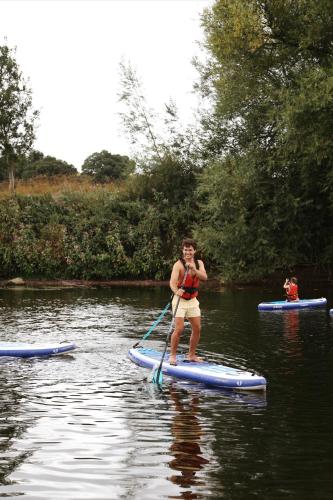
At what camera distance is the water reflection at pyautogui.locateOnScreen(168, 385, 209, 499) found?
24.3 feet

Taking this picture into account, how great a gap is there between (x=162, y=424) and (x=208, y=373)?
2.63 metres

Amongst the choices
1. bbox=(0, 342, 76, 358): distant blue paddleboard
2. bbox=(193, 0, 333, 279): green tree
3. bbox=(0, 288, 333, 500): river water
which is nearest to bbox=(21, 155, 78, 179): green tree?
bbox=(193, 0, 333, 279): green tree

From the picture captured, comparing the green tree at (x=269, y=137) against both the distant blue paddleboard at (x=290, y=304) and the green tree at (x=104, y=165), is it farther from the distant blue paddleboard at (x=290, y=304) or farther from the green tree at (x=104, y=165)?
the green tree at (x=104, y=165)

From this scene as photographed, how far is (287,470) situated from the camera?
303 inches

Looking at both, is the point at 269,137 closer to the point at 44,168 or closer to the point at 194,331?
the point at 194,331

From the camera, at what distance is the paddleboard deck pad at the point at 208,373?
37.7ft

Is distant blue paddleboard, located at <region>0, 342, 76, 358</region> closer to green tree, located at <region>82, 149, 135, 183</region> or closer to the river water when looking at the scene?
the river water

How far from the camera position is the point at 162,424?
9602 mm

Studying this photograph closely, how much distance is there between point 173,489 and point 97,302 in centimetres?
2057

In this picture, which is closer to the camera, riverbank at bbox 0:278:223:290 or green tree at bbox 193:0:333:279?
green tree at bbox 193:0:333:279

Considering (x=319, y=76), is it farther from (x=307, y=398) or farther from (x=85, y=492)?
(x=85, y=492)

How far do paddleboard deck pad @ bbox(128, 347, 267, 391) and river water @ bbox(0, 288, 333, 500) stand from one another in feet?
0.63

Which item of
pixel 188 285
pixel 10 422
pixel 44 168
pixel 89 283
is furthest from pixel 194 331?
pixel 44 168

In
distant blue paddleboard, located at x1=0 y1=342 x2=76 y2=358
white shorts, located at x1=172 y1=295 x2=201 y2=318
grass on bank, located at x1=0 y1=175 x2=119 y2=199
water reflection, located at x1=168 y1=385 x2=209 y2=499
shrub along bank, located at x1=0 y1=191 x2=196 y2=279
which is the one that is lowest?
water reflection, located at x1=168 y1=385 x2=209 y2=499
